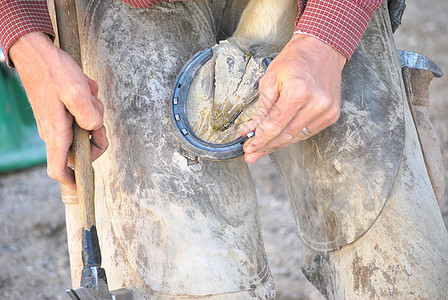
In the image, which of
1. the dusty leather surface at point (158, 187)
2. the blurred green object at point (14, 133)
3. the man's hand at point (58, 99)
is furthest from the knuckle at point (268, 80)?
the blurred green object at point (14, 133)

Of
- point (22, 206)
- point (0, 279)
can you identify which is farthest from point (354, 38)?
point (22, 206)

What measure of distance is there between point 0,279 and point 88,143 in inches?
61.7

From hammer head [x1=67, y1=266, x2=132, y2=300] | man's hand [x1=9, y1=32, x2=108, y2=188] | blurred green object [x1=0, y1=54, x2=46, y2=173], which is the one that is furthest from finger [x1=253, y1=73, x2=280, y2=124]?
blurred green object [x1=0, y1=54, x2=46, y2=173]

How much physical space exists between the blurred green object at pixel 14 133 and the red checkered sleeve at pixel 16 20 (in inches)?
88.5

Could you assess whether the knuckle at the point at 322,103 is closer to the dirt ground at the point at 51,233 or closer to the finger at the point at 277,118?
the finger at the point at 277,118

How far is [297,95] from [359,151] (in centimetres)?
21

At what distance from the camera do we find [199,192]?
3.32 feet

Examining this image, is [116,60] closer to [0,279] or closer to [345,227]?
[345,227]

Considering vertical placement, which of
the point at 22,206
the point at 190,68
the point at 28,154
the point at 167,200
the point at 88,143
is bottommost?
the point at 167,200

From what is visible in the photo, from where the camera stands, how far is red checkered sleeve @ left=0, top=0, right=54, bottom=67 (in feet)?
3.43

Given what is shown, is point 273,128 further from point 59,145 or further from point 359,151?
point 59,145

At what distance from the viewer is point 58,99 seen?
97 cm

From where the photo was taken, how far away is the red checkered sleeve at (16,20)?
1046 millimetres

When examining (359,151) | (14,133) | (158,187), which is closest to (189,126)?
(158,187)
